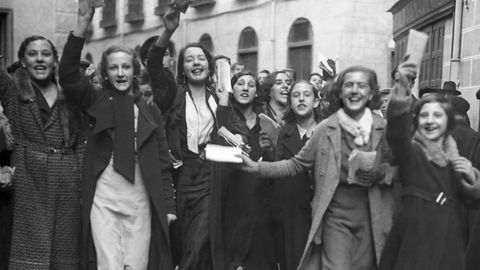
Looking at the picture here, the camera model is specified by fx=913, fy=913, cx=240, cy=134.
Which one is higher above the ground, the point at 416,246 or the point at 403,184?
the point at 403,184

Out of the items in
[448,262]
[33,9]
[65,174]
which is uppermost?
[33,9]

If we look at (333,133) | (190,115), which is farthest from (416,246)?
(190,115)

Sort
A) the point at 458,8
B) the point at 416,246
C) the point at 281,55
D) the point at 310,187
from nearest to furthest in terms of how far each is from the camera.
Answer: the point at 416,246
the point at 310,187
the point at 458,8
the point at 281,55

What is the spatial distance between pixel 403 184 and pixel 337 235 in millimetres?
558

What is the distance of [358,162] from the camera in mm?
6078

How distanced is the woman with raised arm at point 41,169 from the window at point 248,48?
17379 millimetres

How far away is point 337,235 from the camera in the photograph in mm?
6145

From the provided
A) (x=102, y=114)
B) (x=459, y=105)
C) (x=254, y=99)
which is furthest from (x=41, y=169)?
(x=459, y=105)

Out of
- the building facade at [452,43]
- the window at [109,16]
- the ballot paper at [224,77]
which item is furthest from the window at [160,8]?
the ballot paper at [224,77]

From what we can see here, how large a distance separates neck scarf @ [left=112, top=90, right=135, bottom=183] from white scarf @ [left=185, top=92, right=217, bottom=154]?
0.94m

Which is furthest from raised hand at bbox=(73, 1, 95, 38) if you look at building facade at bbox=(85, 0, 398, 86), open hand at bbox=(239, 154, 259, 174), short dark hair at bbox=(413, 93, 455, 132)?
building facade at bbox=(85, 0, 398, 86)

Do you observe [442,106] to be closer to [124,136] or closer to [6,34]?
[124,136]

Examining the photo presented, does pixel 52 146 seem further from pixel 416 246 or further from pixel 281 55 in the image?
pixel 281 55

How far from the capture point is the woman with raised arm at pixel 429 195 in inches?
233
